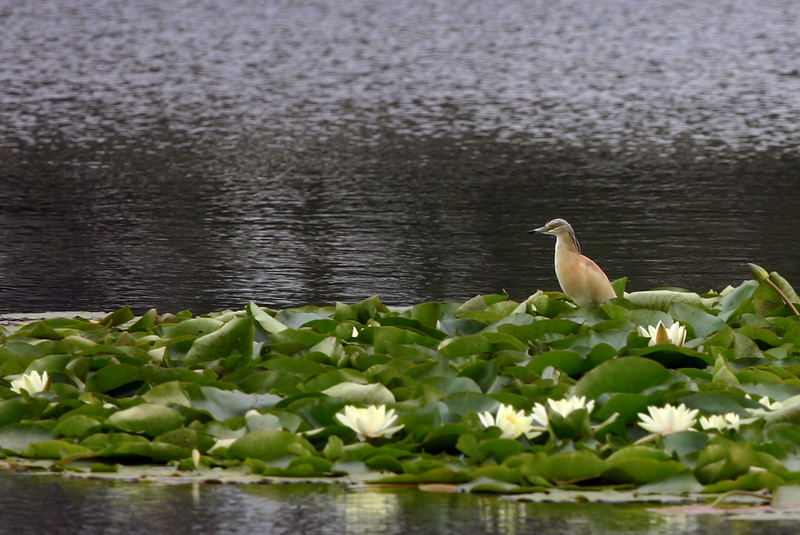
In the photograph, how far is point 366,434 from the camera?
6.51 m

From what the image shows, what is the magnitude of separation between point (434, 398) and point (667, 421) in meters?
1.14

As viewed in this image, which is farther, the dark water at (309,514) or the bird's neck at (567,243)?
the bird's neck at (567,243)

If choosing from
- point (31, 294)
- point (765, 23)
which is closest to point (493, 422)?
point (31, 294)

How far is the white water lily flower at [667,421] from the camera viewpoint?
21.2ft

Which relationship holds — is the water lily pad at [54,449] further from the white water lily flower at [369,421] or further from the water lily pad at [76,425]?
the white water lily flower at [369,421]

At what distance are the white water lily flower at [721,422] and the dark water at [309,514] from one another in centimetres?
82

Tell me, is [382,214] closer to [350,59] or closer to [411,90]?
[411,90]

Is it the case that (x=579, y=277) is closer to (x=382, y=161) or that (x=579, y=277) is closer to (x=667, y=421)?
(x=667, y=421)

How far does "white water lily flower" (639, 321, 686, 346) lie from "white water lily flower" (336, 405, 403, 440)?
1976mm

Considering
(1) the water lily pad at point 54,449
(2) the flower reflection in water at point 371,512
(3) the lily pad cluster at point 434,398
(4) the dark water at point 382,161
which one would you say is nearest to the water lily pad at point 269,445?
(3) the lily pad cluster at point 434,398

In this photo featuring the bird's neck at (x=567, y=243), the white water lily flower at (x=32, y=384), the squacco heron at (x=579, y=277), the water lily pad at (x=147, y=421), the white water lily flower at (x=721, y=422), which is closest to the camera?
the white water lily flower at (x=721, y=422)

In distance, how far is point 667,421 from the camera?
21.2 feet

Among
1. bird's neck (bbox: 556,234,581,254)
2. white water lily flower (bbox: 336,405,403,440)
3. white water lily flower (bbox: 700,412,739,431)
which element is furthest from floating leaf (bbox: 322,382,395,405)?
bird's neck (bbox: 556,234,581,254)

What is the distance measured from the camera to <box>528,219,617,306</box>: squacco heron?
29.4 ft
